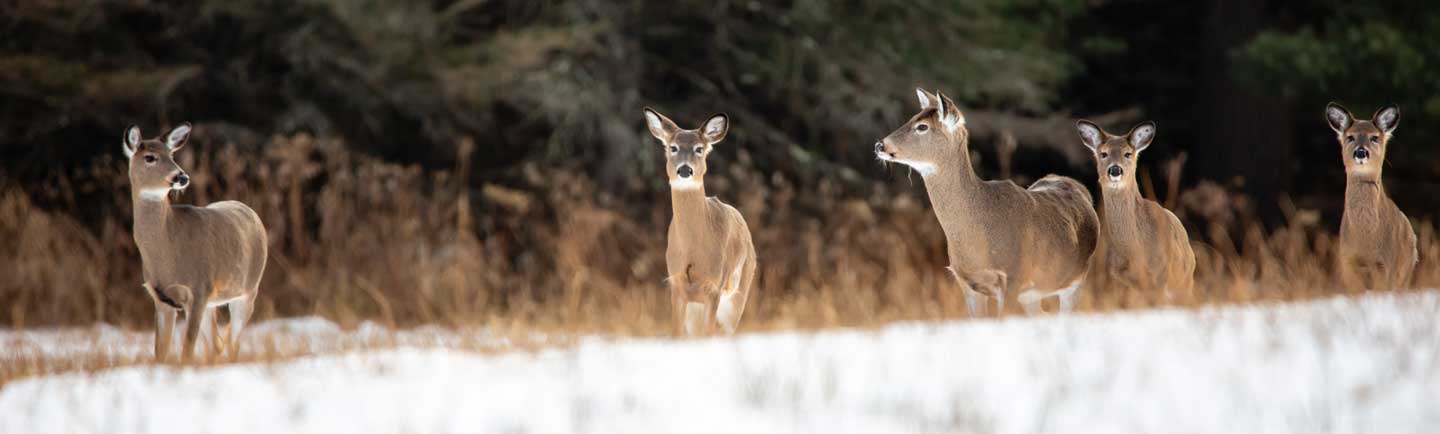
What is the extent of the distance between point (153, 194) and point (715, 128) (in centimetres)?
206

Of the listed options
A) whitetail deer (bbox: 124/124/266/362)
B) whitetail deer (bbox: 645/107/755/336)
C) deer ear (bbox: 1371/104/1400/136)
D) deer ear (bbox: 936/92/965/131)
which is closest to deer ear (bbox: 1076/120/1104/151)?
deer ear (bbox: 936/92/965/131)

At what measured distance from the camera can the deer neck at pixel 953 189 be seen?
5.27m

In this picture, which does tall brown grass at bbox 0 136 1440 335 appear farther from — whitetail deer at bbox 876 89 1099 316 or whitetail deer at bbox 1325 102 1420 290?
whitetail deer at bbox 1325 102 1420 290

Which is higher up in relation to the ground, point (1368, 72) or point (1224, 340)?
point (1368, 72)

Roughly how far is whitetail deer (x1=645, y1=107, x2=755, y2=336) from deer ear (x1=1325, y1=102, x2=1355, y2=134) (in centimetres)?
179

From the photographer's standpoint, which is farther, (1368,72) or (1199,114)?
(1199,114)

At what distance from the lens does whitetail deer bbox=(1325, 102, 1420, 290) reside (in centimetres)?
466

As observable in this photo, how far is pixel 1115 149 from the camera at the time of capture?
4.80m

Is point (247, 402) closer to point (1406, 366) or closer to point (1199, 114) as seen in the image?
point (1406, 366)

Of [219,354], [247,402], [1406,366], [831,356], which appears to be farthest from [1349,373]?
[219,354]

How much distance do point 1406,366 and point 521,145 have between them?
11082mm

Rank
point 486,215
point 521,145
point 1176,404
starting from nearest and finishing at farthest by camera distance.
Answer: point 1176,404
point 486,215
point 521,145

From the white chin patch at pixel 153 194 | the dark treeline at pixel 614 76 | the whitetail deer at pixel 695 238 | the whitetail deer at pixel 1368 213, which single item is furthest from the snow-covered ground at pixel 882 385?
the dark treeline at pixel 614 76

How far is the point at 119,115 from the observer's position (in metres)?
12.5
